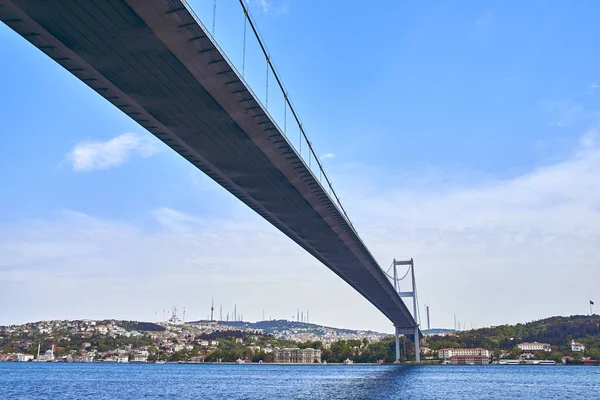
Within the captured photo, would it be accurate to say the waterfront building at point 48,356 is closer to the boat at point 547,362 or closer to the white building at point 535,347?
the white building at point 535,347

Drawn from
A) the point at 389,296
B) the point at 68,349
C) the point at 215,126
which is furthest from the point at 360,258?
the point at 68,349

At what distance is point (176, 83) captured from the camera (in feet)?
48.2

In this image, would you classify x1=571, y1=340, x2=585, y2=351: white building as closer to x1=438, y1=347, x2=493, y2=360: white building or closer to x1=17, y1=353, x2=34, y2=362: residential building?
x1=438, y1=347, x2=493, y2=360: white building

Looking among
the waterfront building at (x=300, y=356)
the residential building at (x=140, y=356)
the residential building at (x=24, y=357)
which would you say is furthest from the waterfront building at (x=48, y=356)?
the waterfront building at (x=300, y=356)

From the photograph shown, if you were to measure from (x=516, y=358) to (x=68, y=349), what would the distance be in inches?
5117

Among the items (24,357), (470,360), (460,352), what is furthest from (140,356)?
(470,360)

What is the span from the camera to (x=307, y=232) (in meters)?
32.7

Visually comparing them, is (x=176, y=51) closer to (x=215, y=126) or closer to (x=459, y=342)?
(x=215, y=126)

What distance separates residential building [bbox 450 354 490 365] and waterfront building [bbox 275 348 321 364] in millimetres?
33214

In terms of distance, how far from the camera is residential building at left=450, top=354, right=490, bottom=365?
12568 cm

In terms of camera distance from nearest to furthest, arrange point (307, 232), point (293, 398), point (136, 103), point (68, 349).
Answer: point (136, 103)
point (307, 232)
point (293, 398)
point (68, 349)

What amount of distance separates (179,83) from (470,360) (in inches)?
4988

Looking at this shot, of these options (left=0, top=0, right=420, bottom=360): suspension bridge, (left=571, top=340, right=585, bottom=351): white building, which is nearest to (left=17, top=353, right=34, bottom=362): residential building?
(left=571, top=340, right=585, bottom=351): white building

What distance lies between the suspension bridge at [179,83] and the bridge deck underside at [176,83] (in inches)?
1.0
